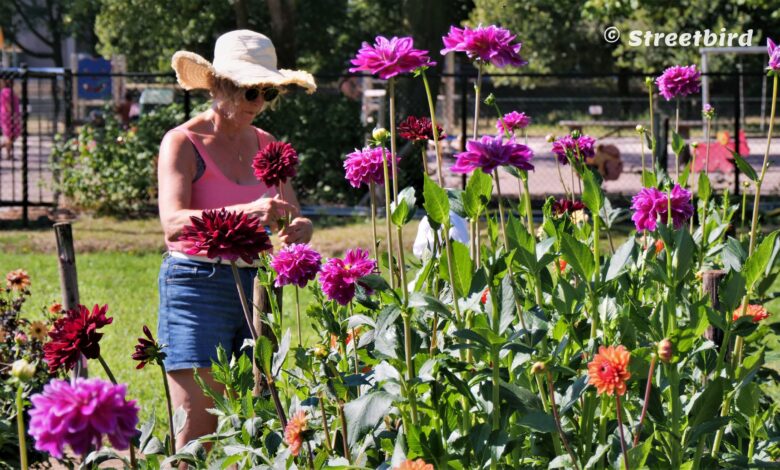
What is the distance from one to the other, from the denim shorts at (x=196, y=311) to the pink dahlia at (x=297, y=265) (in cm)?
108

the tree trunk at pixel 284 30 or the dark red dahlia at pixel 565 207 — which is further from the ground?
the tree trunk at pixel 284 30

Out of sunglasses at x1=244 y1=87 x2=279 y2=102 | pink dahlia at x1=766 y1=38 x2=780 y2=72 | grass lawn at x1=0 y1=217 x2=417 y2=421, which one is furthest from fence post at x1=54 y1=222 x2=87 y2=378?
pink dahlia at x1=766 y1=38 x2=780 y2=72

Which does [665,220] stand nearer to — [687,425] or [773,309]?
[687,425]

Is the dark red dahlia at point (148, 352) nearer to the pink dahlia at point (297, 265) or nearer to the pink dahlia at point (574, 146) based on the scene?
the pink dahlia at point (297, 265)

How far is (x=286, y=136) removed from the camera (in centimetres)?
1330

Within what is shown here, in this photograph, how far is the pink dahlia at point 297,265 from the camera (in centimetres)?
236

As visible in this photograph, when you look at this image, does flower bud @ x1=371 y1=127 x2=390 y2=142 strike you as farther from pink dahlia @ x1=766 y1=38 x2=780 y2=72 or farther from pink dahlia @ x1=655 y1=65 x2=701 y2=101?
pink dahlia @ x1=655 y1=65 x2=701 y2=101

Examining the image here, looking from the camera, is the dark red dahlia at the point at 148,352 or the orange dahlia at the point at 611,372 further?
the dark red dahlia at the point at 148,352

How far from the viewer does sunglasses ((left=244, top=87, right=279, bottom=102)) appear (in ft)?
11.5

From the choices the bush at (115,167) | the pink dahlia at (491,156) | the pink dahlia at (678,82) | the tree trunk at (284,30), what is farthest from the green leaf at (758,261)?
the tree trunk at (284,30)

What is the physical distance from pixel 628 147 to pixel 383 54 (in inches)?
874

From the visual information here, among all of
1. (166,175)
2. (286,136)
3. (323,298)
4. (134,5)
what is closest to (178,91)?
(286,136)

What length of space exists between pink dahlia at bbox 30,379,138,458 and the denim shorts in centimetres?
210

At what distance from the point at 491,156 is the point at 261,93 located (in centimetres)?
178
